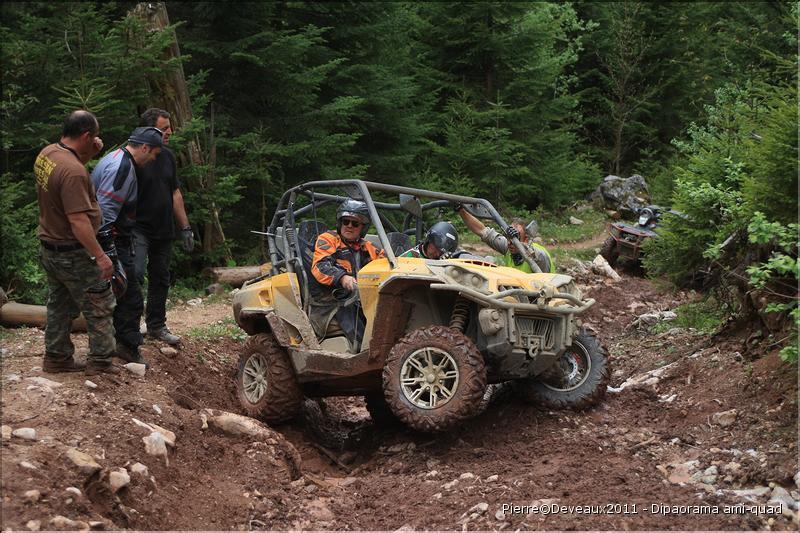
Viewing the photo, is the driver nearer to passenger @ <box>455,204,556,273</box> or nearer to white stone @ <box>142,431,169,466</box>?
passenger @ <box>455,204,556,273</box>

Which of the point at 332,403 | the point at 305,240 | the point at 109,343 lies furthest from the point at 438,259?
the point at 332,403

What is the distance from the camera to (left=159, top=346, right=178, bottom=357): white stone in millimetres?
8586

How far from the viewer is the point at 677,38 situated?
32188 millimetres

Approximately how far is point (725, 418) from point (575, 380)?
1316 mm

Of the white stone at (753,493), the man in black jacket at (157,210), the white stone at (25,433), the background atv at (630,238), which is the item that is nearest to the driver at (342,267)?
the man in black jacket at (157,210)

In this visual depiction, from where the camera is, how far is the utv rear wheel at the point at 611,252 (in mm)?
18016

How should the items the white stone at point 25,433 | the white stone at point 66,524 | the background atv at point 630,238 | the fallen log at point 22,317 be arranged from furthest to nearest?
the background atv at point 630,238, the fallen log at point 22,317, the white stone at point 25,433, the white stone at point 66,524

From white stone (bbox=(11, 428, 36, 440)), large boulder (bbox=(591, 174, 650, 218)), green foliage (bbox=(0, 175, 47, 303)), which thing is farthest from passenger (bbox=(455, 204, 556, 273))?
large boulder (bbox=(591, 174, 650, 218))

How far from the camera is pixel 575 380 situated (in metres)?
7.48

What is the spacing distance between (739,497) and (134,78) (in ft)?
34.7

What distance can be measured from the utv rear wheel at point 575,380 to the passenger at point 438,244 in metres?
1.34

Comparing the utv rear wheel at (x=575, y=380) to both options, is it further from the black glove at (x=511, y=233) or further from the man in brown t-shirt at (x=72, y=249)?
the man in brown t-shirt at (x=72, y=249)

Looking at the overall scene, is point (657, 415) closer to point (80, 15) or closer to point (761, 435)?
point (761, 435)

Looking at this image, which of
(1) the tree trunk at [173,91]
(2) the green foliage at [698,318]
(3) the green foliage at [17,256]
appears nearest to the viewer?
(2) the green foliage at [698,318]
